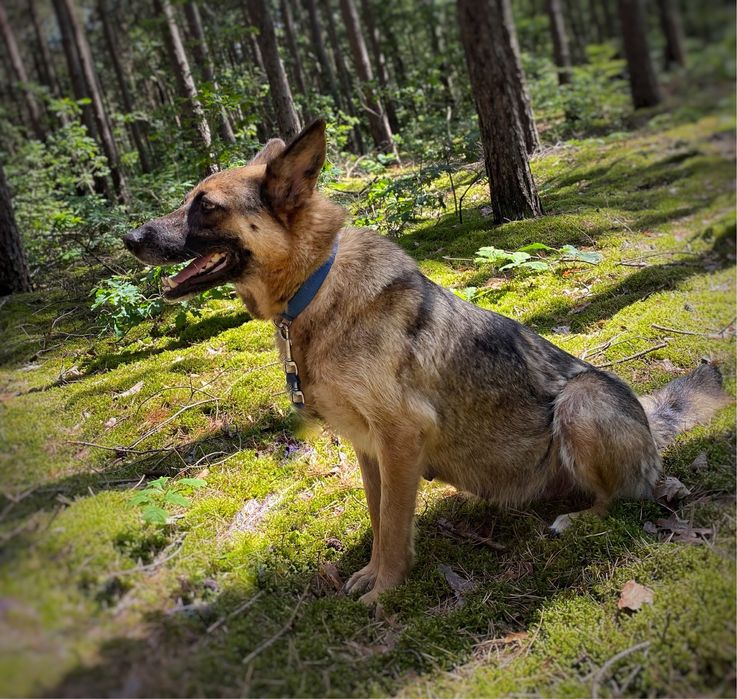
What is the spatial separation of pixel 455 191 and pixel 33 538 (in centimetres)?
773

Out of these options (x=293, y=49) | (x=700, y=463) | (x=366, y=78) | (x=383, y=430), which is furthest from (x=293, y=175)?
(x=293, y=49)

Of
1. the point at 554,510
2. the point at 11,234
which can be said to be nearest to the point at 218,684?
the point at 554,510

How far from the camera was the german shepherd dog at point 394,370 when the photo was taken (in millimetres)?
3430

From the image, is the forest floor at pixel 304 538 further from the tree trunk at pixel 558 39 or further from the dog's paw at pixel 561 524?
the tree trunk at pixel 558 39

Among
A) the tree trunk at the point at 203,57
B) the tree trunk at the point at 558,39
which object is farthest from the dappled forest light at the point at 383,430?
the tree trunk at the point at 558,39

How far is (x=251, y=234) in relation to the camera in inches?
138

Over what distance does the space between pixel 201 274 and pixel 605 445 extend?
2.80 meters

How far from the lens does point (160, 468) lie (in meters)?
3.99

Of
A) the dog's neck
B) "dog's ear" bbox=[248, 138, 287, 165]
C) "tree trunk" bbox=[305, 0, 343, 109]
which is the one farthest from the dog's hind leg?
"tree trunk" bbox=[305, 0, 343, 109]

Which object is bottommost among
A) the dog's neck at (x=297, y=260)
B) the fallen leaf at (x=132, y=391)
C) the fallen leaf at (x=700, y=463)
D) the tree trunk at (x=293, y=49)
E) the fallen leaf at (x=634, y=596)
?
the fallen leaf at (x=700, y=463)

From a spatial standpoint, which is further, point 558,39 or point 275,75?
point 558,39

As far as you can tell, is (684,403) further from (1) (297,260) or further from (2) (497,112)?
(2) (497,112)

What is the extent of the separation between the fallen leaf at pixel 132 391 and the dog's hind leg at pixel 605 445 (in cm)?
309

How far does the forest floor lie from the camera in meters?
1.55
